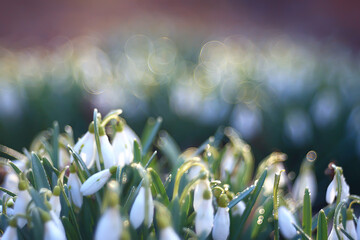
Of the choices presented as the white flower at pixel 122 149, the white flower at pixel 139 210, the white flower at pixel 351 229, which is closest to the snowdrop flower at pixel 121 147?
the white flower at pixel 122 149

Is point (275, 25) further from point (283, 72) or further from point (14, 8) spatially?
point (283, 72)

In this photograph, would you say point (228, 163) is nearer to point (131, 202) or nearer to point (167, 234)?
point (131, 202)

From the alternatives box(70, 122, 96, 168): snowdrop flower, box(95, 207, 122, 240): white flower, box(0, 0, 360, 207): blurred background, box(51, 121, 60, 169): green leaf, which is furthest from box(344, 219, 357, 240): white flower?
box(0, 0, 360, 207): blurred background

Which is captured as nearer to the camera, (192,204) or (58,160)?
(192,204)

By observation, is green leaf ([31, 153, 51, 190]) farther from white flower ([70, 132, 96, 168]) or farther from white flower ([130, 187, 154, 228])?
white flower ([130, 187, 154, 228])

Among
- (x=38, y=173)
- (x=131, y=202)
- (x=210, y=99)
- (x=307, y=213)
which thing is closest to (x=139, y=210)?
(x=131, y=202)

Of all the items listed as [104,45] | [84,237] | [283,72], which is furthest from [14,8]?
[84,237]
